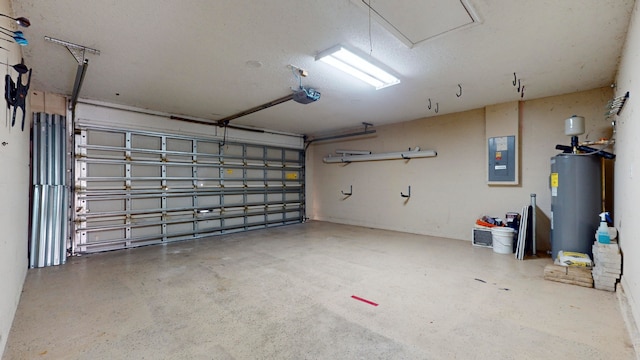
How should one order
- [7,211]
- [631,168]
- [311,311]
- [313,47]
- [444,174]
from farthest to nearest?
[444,174] → [313,47] → [311,311] → [631,168] → [7,211]

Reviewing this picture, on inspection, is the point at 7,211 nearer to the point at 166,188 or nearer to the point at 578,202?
the point at 166,188

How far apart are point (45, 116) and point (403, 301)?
17.3ft

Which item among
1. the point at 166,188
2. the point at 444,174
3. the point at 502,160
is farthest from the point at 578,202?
the point at 166,188

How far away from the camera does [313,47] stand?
2.70 metres

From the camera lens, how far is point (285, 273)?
333 cm

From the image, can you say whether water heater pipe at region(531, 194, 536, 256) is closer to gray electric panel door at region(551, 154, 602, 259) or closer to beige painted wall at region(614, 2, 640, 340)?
gray electric panel door at region(551, 154, 602, 259)

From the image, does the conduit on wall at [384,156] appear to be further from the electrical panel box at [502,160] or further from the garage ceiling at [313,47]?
the garage ceiling at [313,47]

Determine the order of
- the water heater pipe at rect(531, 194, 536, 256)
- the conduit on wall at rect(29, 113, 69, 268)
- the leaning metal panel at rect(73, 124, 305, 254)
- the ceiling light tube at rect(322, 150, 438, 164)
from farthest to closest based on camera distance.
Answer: the ceiling light tube at rect(322, 150, 438, 164)
the leaning metal panel at rect(73, 124, 305, 254)
the water heater pipe at rect(531, 194, 536, 256)
the conduit on wall at rect(29, 113, 69, 268)

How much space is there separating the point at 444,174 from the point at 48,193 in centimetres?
650

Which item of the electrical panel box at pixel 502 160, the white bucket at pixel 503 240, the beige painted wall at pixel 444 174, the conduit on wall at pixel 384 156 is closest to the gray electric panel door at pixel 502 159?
the electrical panel box at pixel 502 160

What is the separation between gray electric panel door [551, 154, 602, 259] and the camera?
10.9 feet

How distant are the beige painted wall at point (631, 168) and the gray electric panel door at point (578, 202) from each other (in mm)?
562

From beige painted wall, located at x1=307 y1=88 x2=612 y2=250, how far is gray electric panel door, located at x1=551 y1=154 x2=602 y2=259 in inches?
37.7

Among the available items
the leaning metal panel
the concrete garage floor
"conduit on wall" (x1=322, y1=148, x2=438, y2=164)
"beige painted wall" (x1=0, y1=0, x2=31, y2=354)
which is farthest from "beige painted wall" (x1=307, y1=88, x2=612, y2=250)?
"beige painted wall" (x1=0, y1=0, x2=31, y2=354)
